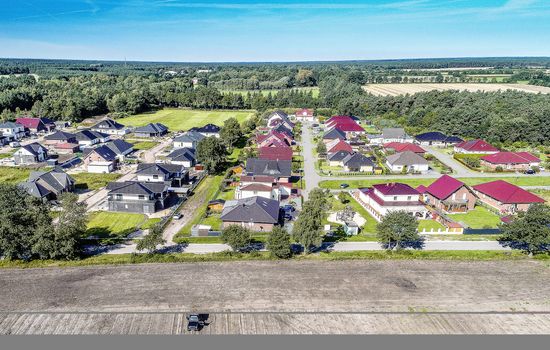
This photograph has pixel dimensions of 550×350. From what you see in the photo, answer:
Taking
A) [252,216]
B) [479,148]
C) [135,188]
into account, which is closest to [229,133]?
[135,188]

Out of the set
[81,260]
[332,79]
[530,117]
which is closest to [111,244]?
[81,260]

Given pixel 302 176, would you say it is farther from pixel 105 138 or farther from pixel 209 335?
pixel 105 138

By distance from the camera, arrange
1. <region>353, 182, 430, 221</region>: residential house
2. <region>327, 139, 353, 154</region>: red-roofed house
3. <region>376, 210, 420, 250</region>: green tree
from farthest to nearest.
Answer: <region>327, 139, 353, 154</region>: red-roofed house < <region>353, 182, 430, 221</region>: residential house < <region>376, 210, 420, 250</region>: green tree

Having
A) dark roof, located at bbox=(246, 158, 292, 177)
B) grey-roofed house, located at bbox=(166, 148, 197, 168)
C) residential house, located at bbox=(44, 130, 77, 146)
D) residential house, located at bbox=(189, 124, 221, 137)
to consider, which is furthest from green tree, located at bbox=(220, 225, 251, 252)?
residential house, located at bbox=(44, 130, 77, 146)

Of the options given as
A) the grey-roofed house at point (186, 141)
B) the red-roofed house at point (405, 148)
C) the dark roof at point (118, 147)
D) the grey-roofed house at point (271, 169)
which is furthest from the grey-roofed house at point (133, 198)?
the red-roofed house at point (405, 148)

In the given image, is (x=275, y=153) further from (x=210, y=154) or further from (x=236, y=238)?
(x=236, y=238)

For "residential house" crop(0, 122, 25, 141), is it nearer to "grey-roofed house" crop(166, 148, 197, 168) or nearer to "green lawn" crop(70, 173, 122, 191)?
"green lawn" crop(70, 173, 122, 191)
